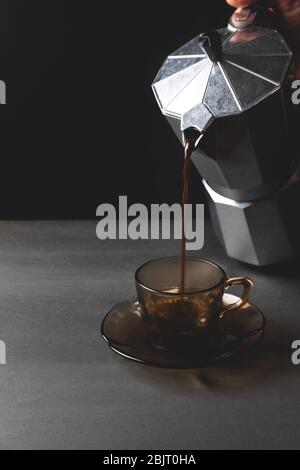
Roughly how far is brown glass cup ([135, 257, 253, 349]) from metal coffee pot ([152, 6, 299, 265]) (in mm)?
134

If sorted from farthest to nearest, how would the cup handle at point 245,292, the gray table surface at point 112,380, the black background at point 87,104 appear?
the black background at point 87,104 → the cup handle at point 245,292 → the gray table surface at point 112,380

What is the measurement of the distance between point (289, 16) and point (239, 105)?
15 cm

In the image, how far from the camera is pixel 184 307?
745 millimetres

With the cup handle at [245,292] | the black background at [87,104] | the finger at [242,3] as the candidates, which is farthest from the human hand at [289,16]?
the cup handle at [245,292]

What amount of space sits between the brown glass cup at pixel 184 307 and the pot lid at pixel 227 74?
0.18 metres

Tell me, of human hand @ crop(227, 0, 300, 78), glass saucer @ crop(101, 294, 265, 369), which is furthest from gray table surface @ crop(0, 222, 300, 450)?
human hand @ crop(227, 0, 300, 78)

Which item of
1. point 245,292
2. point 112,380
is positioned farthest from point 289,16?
point 112,380

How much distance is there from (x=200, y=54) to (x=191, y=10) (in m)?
0.23

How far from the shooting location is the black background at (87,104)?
1.05m

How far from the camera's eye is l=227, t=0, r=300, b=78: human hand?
859mm

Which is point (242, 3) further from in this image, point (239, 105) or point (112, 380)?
point (112, 380)

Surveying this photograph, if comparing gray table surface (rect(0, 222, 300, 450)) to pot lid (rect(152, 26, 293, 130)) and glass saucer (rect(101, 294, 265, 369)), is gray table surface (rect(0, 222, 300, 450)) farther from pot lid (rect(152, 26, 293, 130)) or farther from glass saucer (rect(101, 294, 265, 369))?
pot lid (rect(152, 26, 293, 130))

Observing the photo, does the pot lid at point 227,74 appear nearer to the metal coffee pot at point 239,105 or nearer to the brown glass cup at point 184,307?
the metal coffee pot at point 239,105
